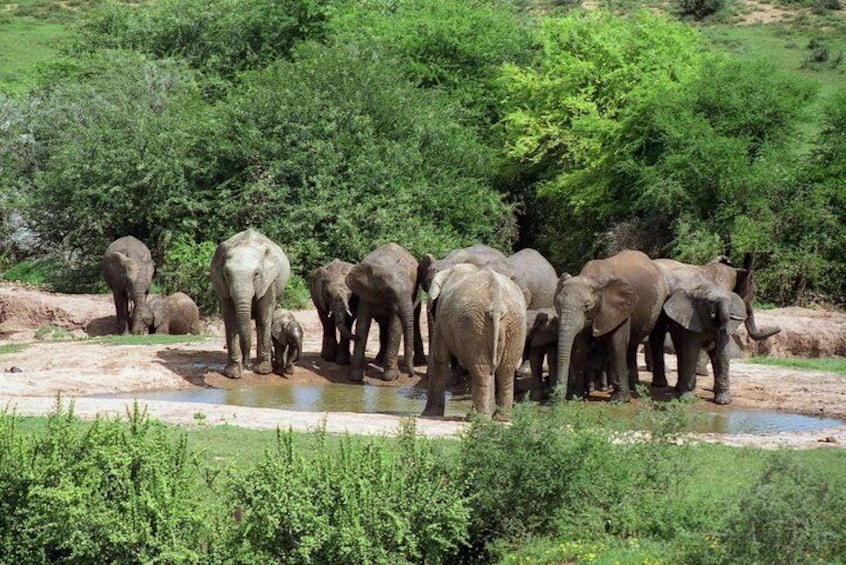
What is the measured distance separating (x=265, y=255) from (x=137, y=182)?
11377mm

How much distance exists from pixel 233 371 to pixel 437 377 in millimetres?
5170

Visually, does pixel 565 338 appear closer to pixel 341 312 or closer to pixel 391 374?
pixel 391 374

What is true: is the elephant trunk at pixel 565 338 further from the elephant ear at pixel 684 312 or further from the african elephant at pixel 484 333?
the elephant ear at pixel 684 312

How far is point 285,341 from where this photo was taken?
2277 cm

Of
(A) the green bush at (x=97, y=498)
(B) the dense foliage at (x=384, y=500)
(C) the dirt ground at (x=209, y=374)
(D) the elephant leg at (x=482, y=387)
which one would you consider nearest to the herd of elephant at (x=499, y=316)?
(D) the elephant leg at (x=482, y=387)

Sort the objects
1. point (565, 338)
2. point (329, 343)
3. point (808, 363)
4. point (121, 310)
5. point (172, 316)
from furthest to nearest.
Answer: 1. point (121, 310)
2. point (172, 316)
3. point (329, 343)
4. point (808, 363)
5. point (565, 338)

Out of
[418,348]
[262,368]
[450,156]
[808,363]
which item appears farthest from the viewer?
[450,156]

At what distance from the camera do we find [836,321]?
26281 mm

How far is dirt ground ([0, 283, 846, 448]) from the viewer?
16562 mm

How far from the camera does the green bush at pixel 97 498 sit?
38.3 feet

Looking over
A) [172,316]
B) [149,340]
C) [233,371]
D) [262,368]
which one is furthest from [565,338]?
[172,316]

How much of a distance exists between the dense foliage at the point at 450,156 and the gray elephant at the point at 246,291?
25.9ft

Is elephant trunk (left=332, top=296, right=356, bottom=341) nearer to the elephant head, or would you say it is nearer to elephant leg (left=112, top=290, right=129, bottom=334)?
the elephant head

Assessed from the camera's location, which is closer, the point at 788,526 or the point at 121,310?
the point at 788,526
